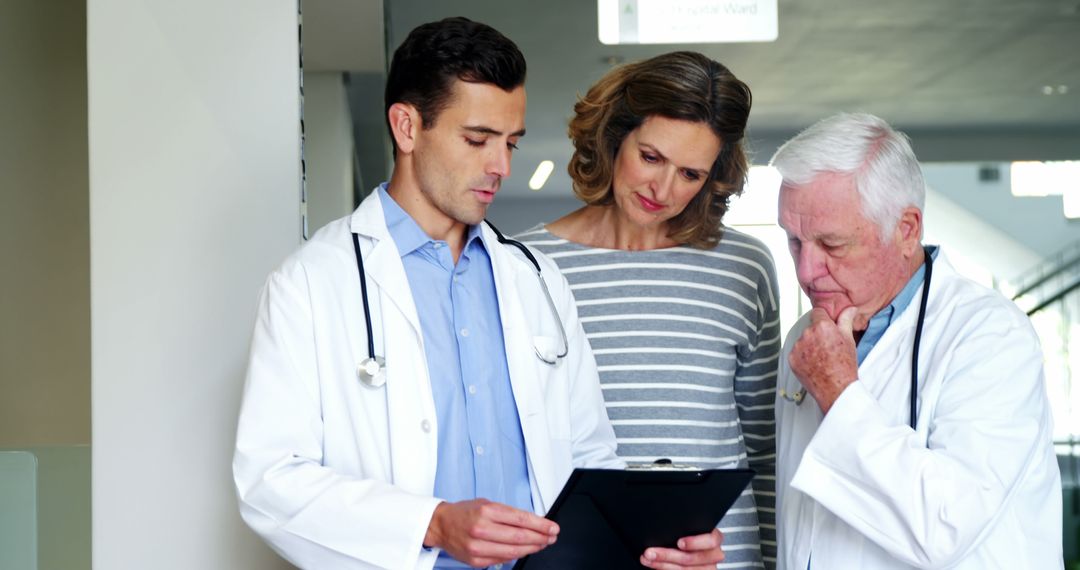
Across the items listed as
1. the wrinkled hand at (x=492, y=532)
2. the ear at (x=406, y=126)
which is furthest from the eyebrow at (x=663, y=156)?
the wrinkled hand at (x=492, y=532)

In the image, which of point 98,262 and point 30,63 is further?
point 30,63

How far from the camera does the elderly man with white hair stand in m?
1.50

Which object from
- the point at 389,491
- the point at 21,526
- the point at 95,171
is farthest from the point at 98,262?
the point at 389,491

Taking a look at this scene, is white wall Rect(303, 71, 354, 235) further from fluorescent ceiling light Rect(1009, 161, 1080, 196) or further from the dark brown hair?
fluorescent ceiling light Rect(1009, 161, 1080, 196)

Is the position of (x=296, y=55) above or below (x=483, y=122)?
above

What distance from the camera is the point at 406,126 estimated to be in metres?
1.76

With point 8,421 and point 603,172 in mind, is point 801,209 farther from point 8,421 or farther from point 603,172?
point 8,421

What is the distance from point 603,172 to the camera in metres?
2.18

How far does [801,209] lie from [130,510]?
1.34 metres

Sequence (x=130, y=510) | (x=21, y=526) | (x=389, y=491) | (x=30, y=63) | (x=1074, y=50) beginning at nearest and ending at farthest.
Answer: (x=389, y=491), (x=130, y=510), (x=21, y=526), (x=30, y=63), (x=1074, y=50)

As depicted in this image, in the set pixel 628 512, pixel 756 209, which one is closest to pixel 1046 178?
pixel 756 209

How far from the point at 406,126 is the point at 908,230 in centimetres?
79

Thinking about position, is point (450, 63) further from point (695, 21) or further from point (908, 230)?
point (695, 21)

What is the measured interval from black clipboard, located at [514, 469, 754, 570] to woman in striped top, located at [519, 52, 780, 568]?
0.46 meters
